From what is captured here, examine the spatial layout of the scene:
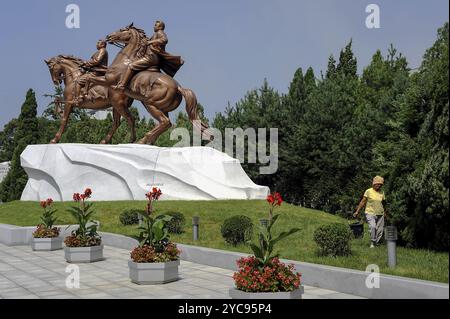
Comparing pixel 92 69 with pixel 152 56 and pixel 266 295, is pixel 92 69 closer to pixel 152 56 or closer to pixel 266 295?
pixel 152 56

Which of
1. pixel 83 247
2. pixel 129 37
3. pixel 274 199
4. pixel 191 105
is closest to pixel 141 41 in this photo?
pixel 129 37

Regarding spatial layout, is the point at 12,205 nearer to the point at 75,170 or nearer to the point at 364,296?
the point at 75,170

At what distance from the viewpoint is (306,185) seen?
34312 millimetres

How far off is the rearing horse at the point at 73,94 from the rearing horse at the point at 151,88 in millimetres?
934

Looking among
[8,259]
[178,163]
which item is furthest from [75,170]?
[8,259]

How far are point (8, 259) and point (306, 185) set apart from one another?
24419mm

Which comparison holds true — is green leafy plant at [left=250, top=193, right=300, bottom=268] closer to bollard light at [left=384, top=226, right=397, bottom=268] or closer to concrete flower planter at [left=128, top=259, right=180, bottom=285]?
bollard light at [left=384, top=226, right=397, bottom=268]

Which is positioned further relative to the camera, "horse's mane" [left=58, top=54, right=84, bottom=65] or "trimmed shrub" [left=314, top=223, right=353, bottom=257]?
"horse's mane" [left=58, top=54, right=84, bottom=65]

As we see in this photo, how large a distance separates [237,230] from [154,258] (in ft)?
12.7

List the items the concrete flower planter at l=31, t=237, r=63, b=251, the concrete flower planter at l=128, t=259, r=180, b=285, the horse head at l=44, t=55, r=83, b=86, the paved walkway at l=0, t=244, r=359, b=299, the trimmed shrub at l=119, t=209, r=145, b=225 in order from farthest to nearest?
the horse head at l=44, t=55, r=83, b=86, the trimmed shrub at l=119, t=209, r=145, b=225, the concrete flower planter at l=31, t=237, r=63, b=251, the concrete flower planter at l=128, t=259, r=180, b=285, the paved walkway at l=0, t=244, r=359, b=299

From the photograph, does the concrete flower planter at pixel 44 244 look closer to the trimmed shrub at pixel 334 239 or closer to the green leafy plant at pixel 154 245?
the green leafy plant at pixel 154 245

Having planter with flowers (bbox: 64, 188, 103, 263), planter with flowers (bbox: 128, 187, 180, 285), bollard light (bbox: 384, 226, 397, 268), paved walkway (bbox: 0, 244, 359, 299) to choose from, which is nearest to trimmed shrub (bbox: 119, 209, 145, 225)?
paved walkway (bbox: 0, 244, 359, 299)

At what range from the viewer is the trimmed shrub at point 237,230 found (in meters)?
12.7

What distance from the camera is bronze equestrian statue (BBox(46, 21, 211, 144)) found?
25.0 m
